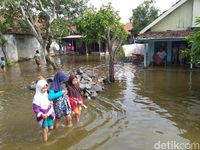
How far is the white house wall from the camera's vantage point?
1831cm

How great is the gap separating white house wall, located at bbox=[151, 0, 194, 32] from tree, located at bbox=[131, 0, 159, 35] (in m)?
19.0

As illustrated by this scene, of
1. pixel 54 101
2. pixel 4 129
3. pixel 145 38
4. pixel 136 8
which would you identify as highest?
pixel 136 8

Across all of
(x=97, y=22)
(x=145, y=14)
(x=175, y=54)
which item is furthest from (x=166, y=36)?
(x=145, y=14)

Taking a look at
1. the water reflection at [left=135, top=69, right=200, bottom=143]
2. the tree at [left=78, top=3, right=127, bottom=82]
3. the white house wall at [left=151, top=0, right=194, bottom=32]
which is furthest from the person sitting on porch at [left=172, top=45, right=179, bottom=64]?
the tree at [left=78, top=3, right=127, bottom=82]

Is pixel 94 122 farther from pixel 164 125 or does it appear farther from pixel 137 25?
pixel 137 25

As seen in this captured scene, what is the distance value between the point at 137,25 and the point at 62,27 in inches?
648

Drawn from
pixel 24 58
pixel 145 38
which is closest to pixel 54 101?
pixel 145 38

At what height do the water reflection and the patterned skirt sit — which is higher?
the patterned skirt

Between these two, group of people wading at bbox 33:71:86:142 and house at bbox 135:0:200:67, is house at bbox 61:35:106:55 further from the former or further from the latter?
group of people wading at bbox 33:71:86:142

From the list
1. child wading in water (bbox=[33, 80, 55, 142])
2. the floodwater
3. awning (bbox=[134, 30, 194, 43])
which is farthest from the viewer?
awning (bbox=[134, 30, 194, 43])

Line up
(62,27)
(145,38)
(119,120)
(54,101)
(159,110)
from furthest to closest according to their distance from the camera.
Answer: (62,27)
(145,38)
(159,110)
(119,120)
(54,101)

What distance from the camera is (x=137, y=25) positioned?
129ft

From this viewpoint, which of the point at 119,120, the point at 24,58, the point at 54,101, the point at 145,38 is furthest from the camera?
the point at 24,58

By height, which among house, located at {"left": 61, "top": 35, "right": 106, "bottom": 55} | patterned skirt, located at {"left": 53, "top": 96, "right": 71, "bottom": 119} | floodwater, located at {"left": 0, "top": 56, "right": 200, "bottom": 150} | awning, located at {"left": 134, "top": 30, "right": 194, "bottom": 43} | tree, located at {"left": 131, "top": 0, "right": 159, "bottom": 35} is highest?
tree, located at {"left": 131, "top": 0, "right": 159, "bottom": 35}
